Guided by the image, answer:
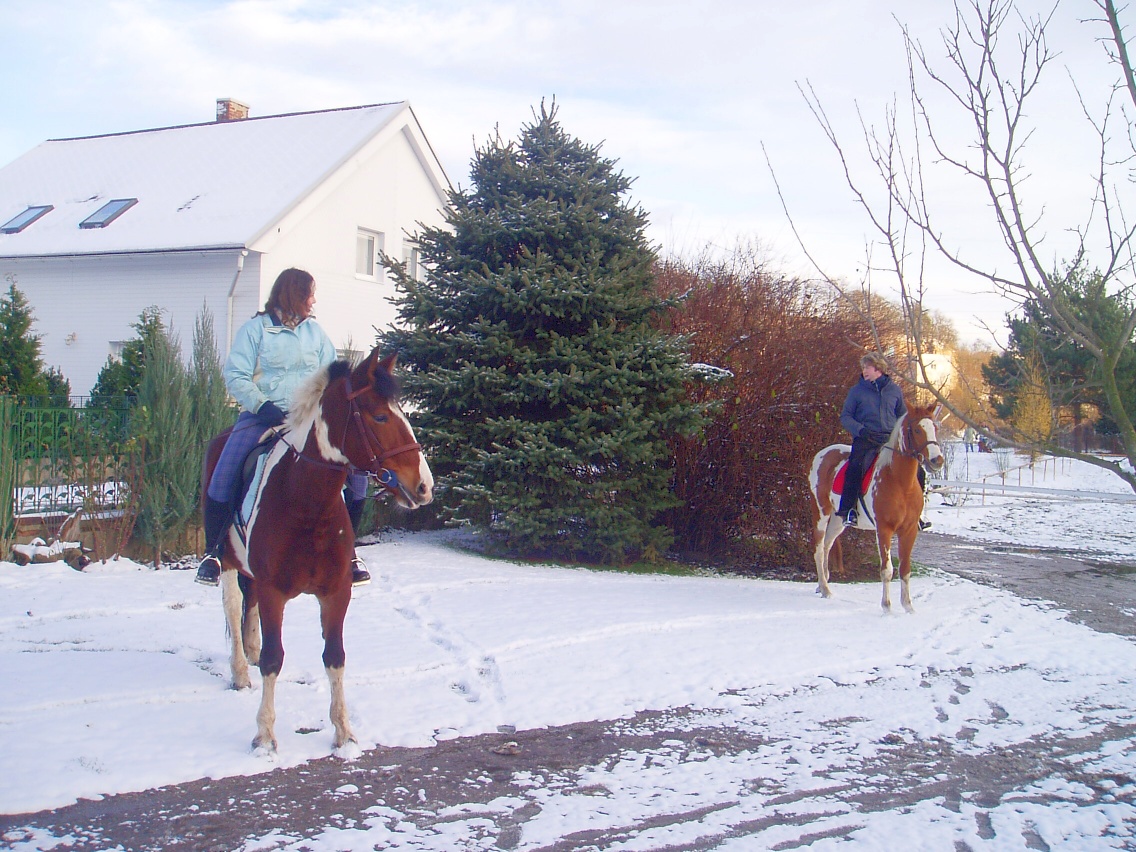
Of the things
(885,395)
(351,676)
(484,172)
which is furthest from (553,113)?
(351,676)

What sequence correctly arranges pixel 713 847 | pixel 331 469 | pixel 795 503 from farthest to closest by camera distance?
pixel 795 503 < pixel 331 469 < pixel 713 847

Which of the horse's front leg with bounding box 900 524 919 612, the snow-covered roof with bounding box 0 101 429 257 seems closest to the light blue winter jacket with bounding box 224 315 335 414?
the horse's front leg with bounding box 900 524 919 612

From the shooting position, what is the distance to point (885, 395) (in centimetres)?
934

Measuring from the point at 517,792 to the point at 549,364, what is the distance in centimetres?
678

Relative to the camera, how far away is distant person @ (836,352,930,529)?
927 cm

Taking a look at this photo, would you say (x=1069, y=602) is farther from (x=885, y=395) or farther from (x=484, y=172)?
(x=484, y=172)

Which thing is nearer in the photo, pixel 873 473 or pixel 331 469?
pixel 331 469

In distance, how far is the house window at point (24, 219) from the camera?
75.4ft

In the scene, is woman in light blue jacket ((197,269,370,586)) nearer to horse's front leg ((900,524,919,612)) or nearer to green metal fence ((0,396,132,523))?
green metal fence ((0,396,132,523))

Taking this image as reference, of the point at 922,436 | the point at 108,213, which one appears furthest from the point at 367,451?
the point at 108,213

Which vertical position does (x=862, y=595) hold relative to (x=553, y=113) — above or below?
below

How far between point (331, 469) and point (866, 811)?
3.05 metres

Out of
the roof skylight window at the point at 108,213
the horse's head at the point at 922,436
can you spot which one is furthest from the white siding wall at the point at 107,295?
the horse's head at the point at 922,436

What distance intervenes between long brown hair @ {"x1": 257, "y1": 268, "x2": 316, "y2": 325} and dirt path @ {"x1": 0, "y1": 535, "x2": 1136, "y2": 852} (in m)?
2.51
